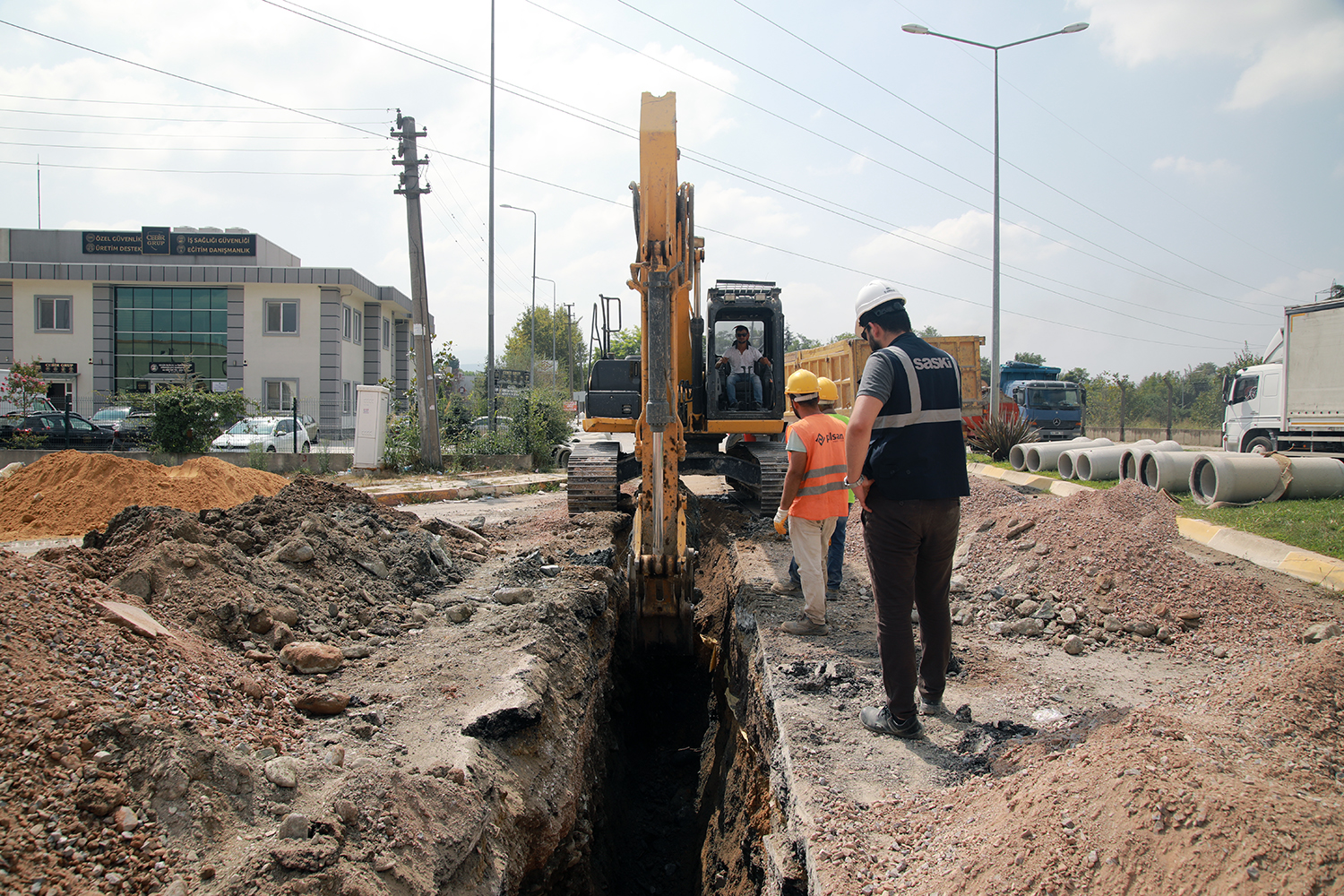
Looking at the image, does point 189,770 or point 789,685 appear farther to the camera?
point 789,685

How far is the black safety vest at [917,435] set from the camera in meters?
3.64

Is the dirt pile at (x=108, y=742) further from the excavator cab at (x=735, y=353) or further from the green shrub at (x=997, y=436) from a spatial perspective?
the green shrub at (x=997, y=436)

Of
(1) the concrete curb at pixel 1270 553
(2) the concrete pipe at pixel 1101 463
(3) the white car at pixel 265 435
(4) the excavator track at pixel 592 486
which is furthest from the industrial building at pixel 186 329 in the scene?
(1) the concrete curb at pixel 1270 553

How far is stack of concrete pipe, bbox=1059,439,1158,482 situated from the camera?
11.7 m

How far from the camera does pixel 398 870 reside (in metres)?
2.59

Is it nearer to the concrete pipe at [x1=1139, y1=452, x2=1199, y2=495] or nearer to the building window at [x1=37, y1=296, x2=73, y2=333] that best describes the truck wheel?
the concrete pipe at [x1=1139, y1=452, x2=1199, y2=495]

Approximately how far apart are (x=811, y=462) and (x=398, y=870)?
3.67 meters

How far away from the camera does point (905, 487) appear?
364 cm

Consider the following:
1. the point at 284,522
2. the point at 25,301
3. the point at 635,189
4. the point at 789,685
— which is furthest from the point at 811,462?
the point at 25,301

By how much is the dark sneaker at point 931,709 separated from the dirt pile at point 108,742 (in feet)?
10.1

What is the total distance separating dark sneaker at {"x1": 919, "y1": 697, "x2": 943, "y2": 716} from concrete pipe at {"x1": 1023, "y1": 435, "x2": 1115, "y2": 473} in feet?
35.3

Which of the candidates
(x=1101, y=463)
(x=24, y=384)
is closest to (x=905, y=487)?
(x=1101, y=463)

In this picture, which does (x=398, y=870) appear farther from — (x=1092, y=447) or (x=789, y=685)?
(x=1092, y=447)

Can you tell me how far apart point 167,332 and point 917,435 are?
32.4 m
